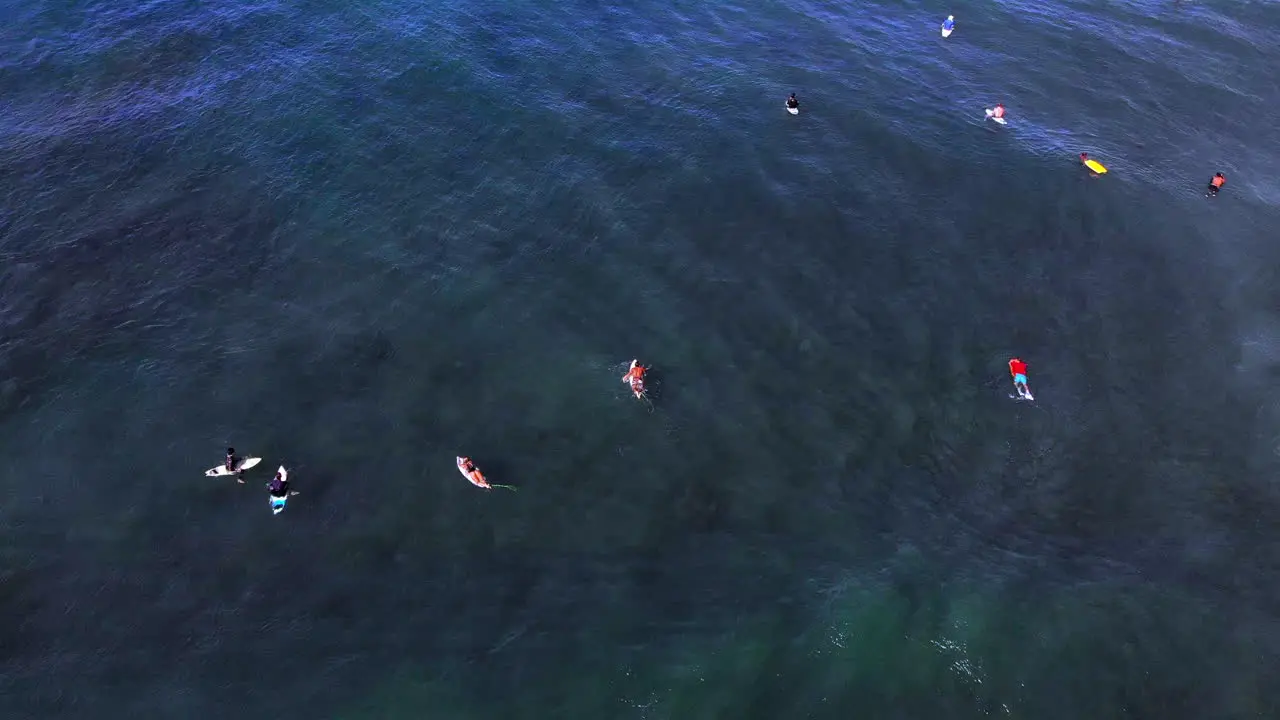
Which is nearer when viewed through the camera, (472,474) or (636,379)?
(472,474)

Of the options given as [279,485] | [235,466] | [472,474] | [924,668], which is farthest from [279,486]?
[924,668]

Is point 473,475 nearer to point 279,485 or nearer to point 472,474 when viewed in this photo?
point 472,474

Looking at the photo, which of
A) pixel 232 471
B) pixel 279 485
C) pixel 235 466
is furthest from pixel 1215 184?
pixel 232 471

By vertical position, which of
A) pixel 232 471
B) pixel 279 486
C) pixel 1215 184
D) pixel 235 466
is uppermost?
pixel 1215 184

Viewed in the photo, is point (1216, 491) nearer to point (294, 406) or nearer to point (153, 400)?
point (294, 406)

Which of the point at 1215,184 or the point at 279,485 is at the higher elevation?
the point at 1215,184

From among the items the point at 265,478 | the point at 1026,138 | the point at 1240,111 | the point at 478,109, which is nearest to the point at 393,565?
the point at 265,478

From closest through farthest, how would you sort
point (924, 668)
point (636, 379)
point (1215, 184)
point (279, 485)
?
1. point (924, 668)
2. point (279, 485)
3. point (636, 379)
4. point (1215, 184)

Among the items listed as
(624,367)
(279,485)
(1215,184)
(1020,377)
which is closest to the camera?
(279,485)
